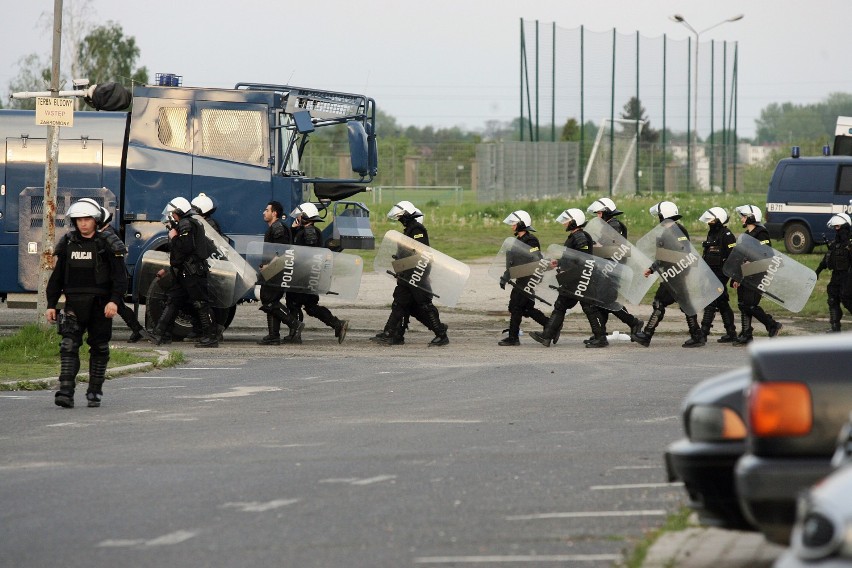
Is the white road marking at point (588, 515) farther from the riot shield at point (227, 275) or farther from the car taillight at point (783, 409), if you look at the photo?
the riot shield at point (227, 275)

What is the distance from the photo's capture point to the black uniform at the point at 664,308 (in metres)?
17.5

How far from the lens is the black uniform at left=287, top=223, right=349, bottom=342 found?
17578 millimetres

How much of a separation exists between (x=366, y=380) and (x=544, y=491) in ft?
20.1

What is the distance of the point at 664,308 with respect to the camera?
17.7 meters

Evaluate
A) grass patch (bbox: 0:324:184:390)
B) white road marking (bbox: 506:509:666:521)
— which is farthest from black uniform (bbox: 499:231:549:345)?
white road marking (bbox: 506:509:666:521)

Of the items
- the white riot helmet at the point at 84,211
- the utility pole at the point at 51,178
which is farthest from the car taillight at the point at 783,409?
the utility pole at the point at 51,178

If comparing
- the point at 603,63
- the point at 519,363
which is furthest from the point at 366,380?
the point at 603,63

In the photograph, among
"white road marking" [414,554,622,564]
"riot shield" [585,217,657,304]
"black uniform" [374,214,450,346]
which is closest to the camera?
"white road marking" [414,554,622,564]

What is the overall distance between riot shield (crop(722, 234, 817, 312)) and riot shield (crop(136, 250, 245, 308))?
20.4 feet

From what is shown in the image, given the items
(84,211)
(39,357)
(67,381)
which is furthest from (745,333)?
(67,381)

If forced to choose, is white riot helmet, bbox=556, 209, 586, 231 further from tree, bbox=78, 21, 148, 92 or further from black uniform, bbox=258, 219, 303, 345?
tree, bbox=78, 21, 148, 92

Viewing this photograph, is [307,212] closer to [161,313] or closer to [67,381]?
[161,313]

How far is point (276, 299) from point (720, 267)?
5715mm

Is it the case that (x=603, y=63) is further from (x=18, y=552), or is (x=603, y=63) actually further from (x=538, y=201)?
(x=18, y=552)
